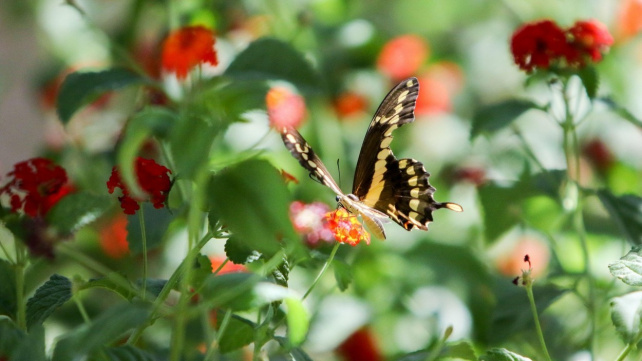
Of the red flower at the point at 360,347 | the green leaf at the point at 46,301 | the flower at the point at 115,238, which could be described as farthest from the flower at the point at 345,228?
the flower at the point at 115,238

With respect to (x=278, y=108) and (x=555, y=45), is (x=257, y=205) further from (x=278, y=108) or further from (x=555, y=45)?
(x=555, y=45)

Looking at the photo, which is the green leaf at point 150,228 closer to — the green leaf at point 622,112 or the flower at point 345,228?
the flower at point 345,228

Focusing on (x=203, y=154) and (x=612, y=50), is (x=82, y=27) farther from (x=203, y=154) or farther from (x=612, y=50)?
(x=203, y=154)

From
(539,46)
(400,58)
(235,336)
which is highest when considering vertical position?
(539,46)

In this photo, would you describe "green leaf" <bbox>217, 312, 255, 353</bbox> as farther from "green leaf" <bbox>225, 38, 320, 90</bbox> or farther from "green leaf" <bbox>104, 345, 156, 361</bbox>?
"green leaf" <bbox>225, 38, 320, 90</bbox>

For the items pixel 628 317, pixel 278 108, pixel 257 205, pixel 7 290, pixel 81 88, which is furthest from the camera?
pixel 81 88

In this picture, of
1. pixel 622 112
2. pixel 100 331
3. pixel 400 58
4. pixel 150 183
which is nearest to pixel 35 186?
pixel 150 183

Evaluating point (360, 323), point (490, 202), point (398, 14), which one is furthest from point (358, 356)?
point (398, 14)
